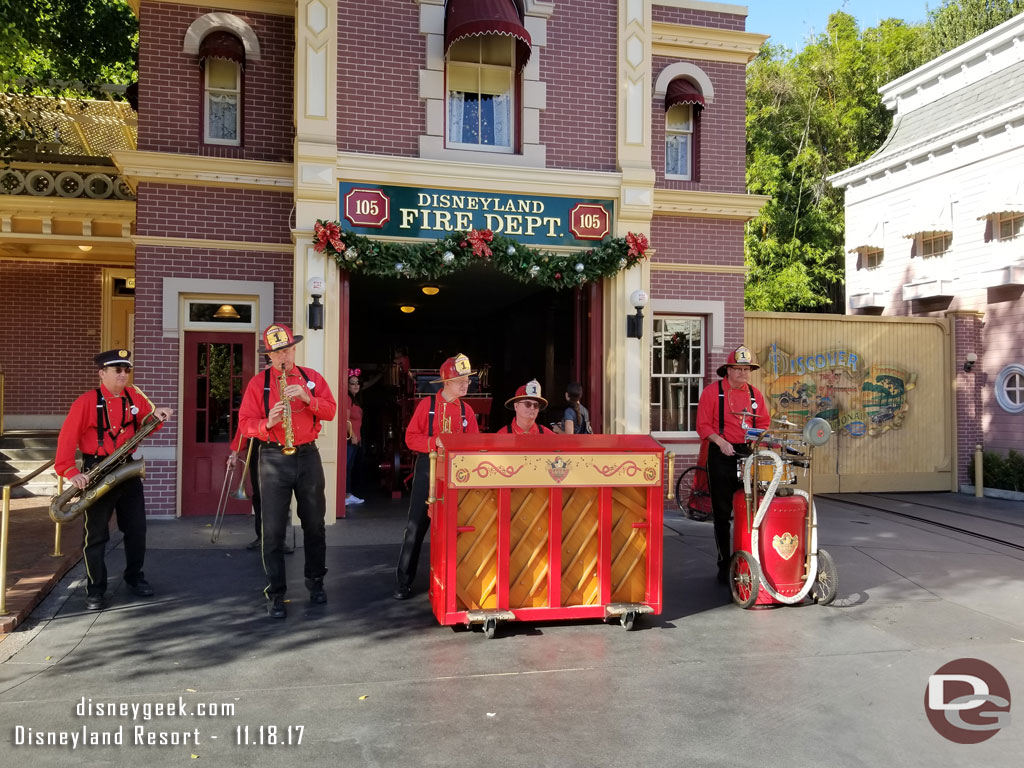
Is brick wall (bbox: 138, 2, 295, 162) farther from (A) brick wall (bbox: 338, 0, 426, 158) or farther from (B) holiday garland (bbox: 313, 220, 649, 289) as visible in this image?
(B) holiday garland (bbox: 313, 220, 649, 289)

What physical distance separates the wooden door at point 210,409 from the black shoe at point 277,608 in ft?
15.2

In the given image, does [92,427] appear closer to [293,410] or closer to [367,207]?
[293,410]

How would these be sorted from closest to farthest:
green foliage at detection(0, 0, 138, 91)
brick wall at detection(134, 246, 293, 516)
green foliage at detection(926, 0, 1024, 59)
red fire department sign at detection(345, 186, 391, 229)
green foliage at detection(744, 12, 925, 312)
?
1. red fire department sign at detection(345, 186, 391, 229)
2. brick wall at detection(134, 246, 293, 516)
3. green foliage at detection(0, 0, 138, 91)
4. green foliage at detection(926, 0, 1024, 59)
5. green foliage at detection(744, 12, 925, 312)

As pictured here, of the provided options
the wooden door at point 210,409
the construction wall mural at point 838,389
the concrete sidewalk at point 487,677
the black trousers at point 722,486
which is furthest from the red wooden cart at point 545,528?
the construction wall mural at point 838,389

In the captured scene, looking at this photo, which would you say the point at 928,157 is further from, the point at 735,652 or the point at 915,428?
the point at 735,652

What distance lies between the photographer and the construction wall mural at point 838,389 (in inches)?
521

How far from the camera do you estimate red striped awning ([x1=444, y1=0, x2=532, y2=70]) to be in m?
9.59

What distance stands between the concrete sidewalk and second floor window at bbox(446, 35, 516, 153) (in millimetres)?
5953

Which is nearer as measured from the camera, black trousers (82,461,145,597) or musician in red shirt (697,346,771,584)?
black trousers (82,461,145,597)

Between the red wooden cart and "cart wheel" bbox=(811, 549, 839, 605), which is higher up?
the red wooden cart

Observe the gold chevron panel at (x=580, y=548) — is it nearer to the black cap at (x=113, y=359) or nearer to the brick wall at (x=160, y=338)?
the black cap at (x=113, y=359)

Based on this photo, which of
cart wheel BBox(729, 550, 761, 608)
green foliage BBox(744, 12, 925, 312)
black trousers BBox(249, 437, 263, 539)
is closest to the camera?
cart wheel BBox(729, 550, 761, 608)

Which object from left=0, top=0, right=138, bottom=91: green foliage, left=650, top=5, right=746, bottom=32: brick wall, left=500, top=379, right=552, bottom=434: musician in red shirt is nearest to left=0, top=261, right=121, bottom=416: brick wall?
left=0, top=0, right=138, bottom=91: green foliage

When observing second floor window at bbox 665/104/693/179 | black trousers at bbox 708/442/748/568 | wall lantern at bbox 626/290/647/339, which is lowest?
black trousers at bbox 708/442/748/568
